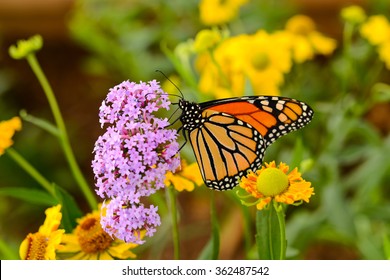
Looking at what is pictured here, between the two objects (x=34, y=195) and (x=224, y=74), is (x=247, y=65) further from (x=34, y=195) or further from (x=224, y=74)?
(x=34, y=195)

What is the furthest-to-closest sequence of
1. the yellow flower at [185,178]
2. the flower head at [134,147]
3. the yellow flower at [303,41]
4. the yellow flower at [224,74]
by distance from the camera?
the yellow flower at [303,41] < the yellow flower at [224,74] < the yellow flower at [185,178] < the flower head at [134,147]

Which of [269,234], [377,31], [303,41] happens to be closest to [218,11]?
[303,41]

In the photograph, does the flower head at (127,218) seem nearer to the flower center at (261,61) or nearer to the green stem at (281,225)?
the green stem at (281,225)

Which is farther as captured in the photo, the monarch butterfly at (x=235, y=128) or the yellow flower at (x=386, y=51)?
the yellow flower at (x=386, y=51)

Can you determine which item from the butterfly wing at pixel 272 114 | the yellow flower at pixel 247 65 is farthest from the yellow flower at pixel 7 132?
the yellow flower at pixel 247 65

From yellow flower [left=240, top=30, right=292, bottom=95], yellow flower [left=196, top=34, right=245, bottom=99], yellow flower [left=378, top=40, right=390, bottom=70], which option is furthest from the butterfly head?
yellow flower [left=378, top=40, right=390, bottom=70]
